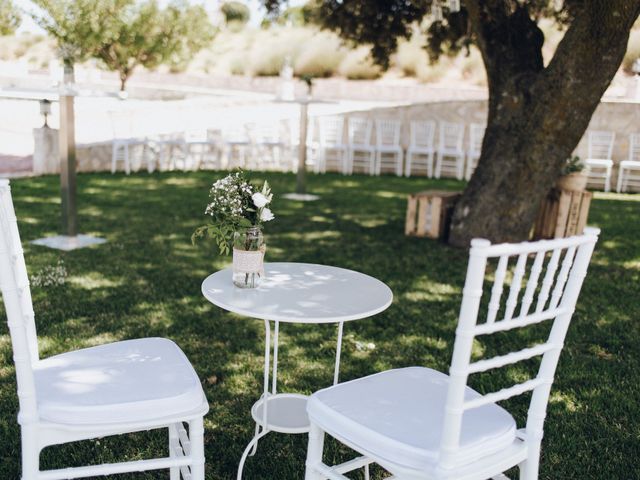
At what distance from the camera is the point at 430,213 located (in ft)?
22.3

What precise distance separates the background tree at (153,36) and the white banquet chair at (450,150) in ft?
32.8

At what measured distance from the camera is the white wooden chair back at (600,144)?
1141cm

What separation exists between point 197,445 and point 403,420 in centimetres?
59

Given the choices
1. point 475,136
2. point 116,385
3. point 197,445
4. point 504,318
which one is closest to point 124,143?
point 475,136

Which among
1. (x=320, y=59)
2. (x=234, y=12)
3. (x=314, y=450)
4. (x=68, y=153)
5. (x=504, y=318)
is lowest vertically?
(x=314, y=450)

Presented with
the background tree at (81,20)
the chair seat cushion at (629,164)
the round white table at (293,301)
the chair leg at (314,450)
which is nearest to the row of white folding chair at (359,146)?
the chair seat cushion at (629,164)

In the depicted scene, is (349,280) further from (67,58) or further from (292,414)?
(67,58)

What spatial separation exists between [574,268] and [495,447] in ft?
1.75

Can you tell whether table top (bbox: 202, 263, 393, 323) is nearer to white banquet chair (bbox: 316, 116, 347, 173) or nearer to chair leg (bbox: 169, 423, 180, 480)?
chair leg (bbox: 169, 423, 180, 480)

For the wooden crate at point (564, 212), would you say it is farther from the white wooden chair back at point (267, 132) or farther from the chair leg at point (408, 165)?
the white wooden chair back at point (267, 132)

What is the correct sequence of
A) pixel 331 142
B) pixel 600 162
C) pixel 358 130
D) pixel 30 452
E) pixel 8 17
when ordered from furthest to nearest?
pixel 8 17, pixel 358 130, pixel 331 142, pixel 600 162, pixel 30 452

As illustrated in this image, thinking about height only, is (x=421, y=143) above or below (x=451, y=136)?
below

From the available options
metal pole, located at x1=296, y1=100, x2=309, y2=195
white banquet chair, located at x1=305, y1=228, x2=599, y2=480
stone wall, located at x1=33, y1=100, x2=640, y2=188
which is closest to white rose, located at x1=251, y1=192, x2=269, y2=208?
white banquet chair, located at x1=305, y1=228, x2=599, y2=480

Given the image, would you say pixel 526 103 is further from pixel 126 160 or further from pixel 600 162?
pixel 126 160
